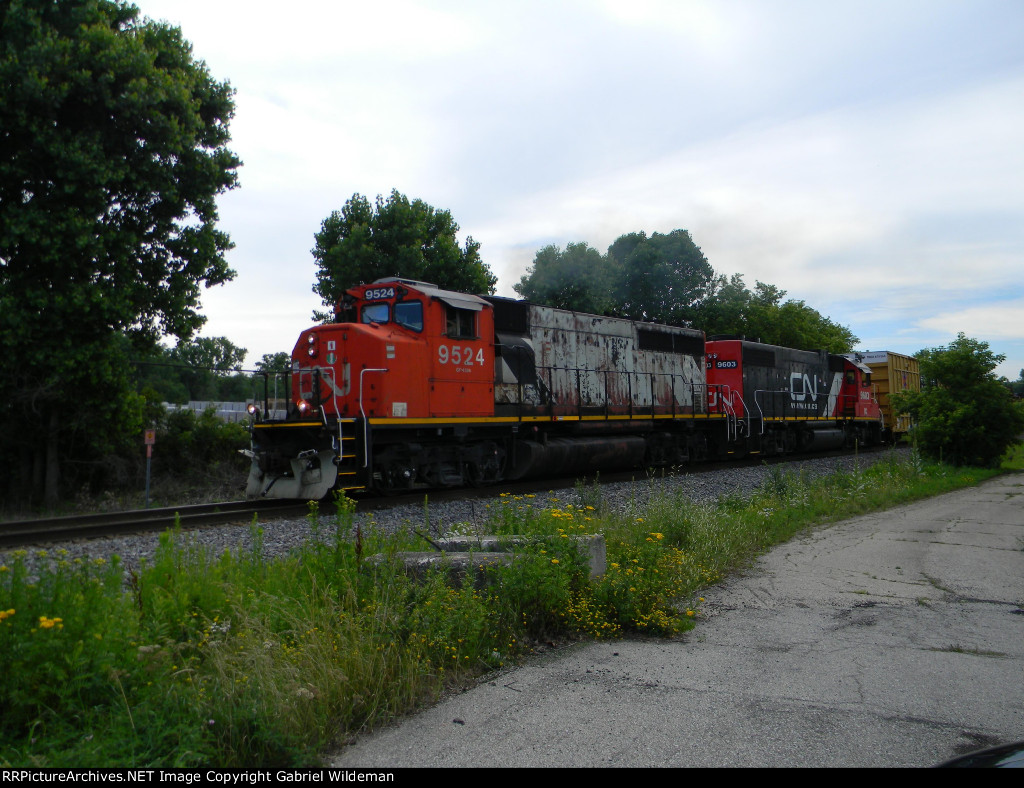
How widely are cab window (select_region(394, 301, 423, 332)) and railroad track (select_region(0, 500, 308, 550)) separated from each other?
11.5 ft

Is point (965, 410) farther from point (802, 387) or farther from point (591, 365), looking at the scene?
point (591, 365)

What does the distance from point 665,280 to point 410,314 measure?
37.3 metres

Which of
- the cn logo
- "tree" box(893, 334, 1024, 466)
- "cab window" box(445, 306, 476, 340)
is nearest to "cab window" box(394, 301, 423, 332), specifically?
"cab window" box(445, 306, 476, 340)

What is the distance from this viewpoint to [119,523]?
31.3 ft

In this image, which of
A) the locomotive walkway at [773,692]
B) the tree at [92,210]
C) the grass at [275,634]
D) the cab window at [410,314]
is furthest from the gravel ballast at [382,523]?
the tree at [92,210]

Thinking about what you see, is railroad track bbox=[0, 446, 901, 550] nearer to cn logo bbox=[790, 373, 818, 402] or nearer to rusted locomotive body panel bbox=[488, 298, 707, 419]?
rusted locomotive body panel bbox=[488, 298, 707, 419]

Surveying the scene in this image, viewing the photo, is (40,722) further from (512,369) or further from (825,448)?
(825,448)

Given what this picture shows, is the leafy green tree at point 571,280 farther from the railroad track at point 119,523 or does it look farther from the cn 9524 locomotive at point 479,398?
the railroad track at point 119,523

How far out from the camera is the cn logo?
23.2 m

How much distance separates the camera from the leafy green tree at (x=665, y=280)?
154 feet

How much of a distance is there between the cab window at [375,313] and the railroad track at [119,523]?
11.0 ft

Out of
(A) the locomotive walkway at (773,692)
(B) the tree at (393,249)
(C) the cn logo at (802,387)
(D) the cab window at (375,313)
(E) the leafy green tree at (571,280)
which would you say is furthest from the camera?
(E) the leafy green tree at (571,280)

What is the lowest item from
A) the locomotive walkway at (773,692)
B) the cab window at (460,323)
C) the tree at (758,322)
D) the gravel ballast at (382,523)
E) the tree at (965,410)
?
the locomotive walkway at (773,692)

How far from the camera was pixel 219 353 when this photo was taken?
56.4 metres
